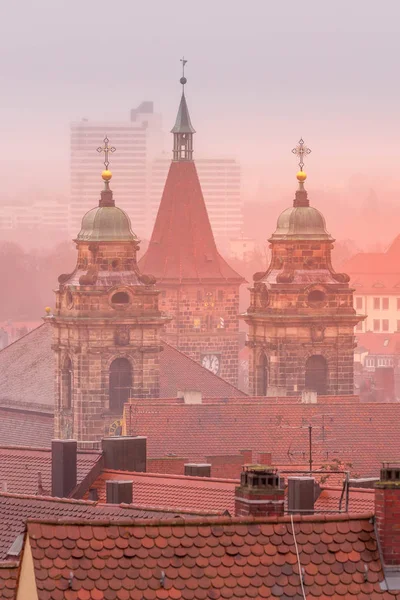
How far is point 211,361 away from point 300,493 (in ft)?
331

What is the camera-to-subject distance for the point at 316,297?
12325 cm

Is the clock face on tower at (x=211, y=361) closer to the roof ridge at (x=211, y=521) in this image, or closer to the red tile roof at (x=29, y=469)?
the red tile roof at (x=29, y=469)

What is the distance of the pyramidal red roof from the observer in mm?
157250

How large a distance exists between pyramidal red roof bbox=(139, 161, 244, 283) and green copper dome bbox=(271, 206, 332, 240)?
30.7 meters

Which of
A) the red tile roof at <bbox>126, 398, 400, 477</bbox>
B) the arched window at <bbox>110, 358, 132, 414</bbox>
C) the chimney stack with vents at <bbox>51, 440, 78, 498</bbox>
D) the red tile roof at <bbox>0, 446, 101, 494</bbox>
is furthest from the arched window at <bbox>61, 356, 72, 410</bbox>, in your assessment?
the chimney stack with vents at <bbox>51, 440, 78, 498</bbox>

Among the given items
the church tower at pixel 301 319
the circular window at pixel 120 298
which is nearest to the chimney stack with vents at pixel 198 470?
the church tower at pixel 301 319

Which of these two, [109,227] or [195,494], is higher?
[109,227]

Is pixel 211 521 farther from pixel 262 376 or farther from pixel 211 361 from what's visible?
pixel 211 361

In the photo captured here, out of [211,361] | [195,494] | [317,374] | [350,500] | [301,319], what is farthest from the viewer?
[211,361]

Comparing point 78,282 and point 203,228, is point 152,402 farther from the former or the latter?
point 203,228

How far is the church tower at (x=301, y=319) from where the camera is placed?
121 metres

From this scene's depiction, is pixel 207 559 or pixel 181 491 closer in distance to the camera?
pixel 207 559

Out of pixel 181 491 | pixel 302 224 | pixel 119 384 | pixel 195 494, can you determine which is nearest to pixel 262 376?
pixel 119 384

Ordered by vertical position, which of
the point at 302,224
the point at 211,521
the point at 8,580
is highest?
the point at 302,224
